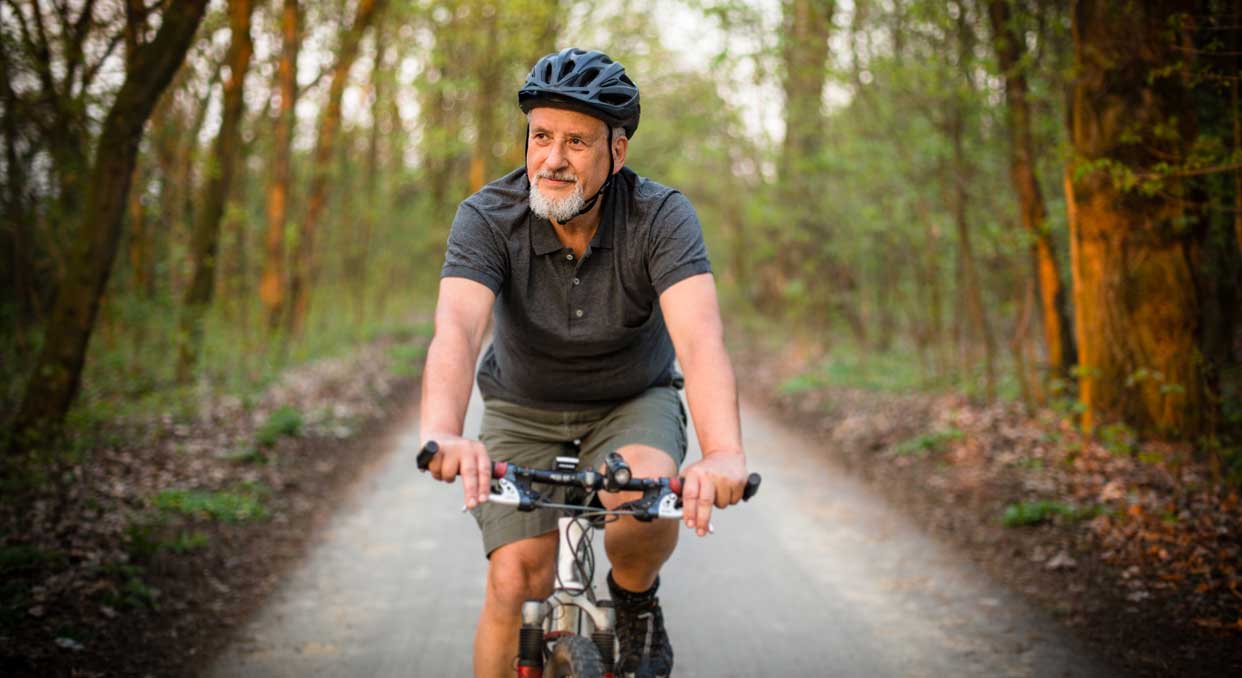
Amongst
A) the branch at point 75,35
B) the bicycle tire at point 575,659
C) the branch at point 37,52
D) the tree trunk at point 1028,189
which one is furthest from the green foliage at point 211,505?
the tree trunk at point 1028,189

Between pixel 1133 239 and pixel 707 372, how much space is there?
5710 millimetres

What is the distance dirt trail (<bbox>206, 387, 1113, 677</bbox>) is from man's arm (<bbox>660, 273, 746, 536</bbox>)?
1.91 metres

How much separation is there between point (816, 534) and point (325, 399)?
720 cm

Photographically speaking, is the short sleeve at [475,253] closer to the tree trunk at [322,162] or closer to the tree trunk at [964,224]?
the tree trunk at [964,224]

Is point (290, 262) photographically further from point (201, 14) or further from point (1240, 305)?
point (1240, 305)

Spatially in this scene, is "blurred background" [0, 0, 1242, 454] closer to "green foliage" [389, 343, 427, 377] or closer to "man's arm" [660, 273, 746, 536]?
"green foliage" [389, 343, 427, 377]

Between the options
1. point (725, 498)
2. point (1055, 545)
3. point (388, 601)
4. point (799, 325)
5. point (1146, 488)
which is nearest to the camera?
point (725, 498)

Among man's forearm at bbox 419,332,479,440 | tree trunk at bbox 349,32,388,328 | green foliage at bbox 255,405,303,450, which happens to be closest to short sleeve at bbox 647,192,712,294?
man's forearm at bbox 419,332,479,440

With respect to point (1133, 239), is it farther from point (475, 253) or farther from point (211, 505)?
point (211, 505)

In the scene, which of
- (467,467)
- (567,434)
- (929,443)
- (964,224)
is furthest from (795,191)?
(467,467)

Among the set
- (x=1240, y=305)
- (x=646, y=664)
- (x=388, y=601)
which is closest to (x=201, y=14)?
(x=388, y=601)

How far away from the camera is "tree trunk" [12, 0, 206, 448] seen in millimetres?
7371

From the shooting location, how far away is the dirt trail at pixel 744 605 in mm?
4707

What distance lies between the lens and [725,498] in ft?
8.88
